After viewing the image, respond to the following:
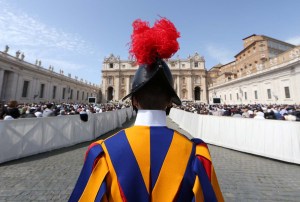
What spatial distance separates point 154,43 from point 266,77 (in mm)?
32375

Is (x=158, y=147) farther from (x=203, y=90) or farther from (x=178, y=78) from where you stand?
(x=178, y=78)

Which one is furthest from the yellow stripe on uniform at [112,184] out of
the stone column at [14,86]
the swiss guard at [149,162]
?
the stone column at [14,86]

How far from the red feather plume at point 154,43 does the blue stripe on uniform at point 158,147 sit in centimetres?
52

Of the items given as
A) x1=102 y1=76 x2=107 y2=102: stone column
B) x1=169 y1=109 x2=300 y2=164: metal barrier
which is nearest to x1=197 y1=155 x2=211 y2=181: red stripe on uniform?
x1=169 y1=109 x2=300 y2=164: metal barrier

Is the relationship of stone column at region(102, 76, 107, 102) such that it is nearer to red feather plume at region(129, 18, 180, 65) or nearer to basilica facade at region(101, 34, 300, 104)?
basilica facade at region(101, 34, 300, 104)

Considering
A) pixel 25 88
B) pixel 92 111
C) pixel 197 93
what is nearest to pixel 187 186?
pixel 92 111

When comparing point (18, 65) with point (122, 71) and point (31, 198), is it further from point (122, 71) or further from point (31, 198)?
point (122, 71)

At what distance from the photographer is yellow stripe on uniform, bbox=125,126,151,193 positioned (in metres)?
0.98

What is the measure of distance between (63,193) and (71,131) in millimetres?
5193

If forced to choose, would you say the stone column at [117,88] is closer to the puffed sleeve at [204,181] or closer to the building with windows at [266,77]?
the building with windows at [266,77]

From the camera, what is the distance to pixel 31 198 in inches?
134

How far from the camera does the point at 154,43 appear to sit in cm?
123

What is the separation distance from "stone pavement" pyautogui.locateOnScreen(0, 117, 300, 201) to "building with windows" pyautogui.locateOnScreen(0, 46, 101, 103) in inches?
1037

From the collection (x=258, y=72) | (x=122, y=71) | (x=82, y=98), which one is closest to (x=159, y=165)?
(x=258, y=72)
